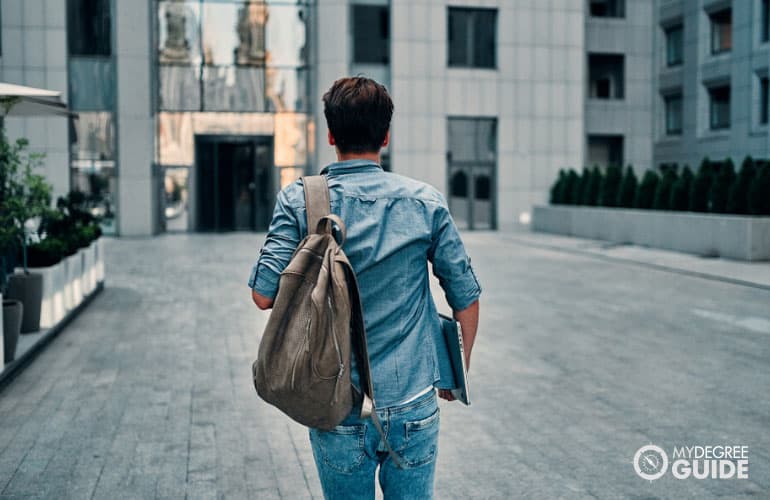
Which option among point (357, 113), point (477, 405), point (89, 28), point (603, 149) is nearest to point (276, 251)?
point (357, 113)

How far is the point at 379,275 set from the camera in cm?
285

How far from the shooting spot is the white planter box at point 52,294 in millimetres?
11133

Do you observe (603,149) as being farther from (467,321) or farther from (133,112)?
(467,321)

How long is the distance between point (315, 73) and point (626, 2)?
16.1 metres

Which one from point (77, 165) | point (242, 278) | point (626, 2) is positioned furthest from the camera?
point (626, 2)

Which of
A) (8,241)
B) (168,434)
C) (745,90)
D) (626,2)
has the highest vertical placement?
(626,2)

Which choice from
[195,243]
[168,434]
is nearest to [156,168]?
[195,243]

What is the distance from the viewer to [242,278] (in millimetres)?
18078

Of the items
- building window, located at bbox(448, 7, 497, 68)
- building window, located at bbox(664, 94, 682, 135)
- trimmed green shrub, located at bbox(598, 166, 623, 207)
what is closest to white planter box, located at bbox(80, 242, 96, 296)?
trimmed green shrub, located at bbox(598, 166, 623, 207)

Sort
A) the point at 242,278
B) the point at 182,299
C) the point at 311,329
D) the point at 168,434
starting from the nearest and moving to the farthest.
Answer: the point at 311,329, the point at 168,434, the point at 182,299, the point at 242,278

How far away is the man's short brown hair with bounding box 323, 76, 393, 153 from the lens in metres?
2.83

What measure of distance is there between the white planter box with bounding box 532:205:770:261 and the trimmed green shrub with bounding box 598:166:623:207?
39 cm

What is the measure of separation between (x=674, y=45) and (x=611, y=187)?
18.1 m

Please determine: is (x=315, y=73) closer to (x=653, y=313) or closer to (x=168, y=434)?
(x=653, y=313)
